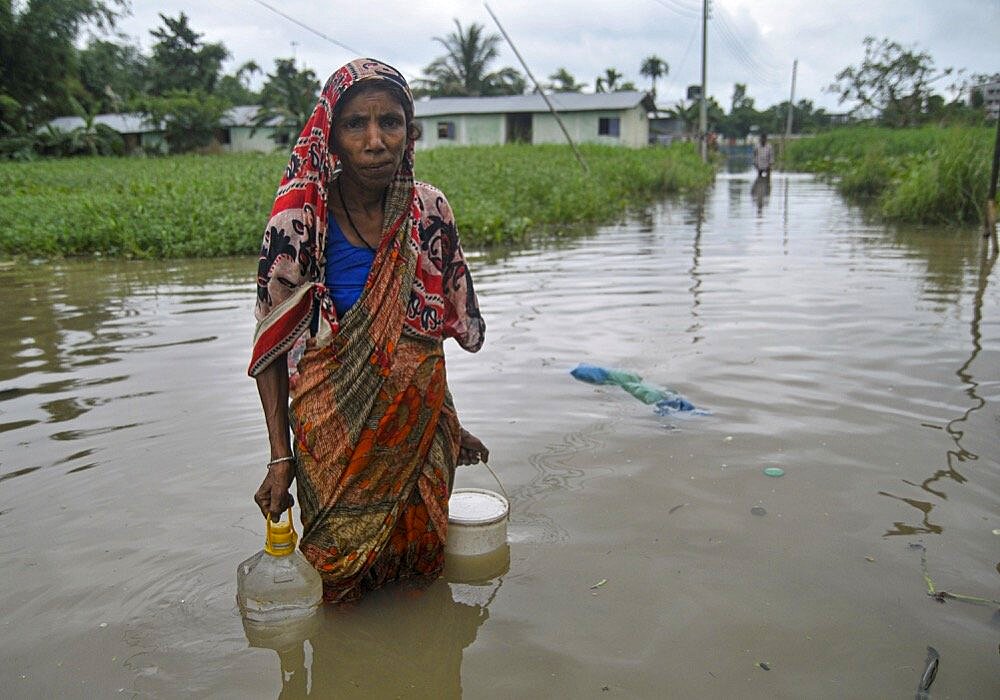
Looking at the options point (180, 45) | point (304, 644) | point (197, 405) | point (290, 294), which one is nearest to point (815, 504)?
point (304, 644)

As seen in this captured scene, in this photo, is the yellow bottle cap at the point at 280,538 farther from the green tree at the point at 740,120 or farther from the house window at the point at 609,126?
the green tree at the point at 740,120

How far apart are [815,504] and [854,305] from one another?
373cm

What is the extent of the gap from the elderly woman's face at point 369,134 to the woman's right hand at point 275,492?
0.79m

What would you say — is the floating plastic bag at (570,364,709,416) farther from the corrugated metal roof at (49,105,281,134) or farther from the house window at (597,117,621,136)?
the corrugated metal roof at (49,105,281,134)

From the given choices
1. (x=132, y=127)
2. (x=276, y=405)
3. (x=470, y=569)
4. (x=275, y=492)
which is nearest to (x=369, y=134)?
(x=276, y=405)

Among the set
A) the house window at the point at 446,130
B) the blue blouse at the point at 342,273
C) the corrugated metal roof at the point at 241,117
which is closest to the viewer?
the blue blouse at the point at 342,273

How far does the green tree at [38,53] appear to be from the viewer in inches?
1082

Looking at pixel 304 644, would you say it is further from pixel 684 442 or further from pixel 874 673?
pixel 684 442

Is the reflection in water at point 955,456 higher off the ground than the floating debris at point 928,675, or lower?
higher

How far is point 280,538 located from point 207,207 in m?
8.97

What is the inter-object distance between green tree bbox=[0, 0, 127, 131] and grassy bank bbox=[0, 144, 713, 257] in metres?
12.9

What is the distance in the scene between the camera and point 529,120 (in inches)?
1387

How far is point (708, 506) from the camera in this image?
A: 3104 mm

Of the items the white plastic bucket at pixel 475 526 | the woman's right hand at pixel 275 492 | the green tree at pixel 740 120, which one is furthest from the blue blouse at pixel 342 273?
the green tree at pixel 740 120
